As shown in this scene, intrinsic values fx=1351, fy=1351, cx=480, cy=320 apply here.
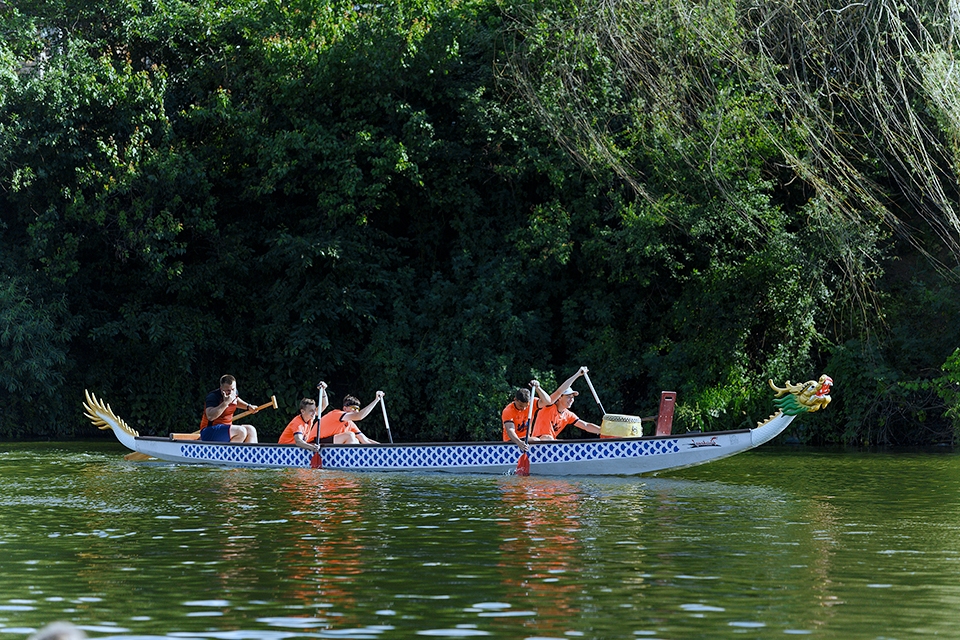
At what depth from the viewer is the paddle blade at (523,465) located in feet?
62.3

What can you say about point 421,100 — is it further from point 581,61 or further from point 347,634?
point 347,634

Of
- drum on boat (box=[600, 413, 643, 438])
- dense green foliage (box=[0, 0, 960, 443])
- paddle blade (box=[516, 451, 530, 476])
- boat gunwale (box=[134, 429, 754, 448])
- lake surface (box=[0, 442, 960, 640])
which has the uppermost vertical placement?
dense green foliage (box=[0, 0, 960, 443])

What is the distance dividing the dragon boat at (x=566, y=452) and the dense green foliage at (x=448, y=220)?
21.6ft

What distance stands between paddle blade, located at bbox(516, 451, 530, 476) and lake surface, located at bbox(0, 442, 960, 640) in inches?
28.2

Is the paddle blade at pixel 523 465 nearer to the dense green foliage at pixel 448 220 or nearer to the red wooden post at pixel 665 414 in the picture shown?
the red wooden post at pixel 665 414

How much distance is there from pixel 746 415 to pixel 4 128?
15.6 meters

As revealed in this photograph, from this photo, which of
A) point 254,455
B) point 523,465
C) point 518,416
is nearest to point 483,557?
point 523,465

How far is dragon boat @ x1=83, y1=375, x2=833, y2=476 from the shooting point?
1730 centimetres

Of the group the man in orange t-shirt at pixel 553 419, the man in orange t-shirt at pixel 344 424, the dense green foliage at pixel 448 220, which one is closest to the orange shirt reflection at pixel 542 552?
the man in orange t-shirt at pixel 553 419

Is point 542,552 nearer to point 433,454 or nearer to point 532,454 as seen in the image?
point 532,454

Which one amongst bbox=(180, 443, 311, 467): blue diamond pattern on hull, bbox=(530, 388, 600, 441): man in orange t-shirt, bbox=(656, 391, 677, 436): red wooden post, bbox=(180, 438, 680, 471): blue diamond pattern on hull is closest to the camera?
bbox=(656, 391, 677, 436): red wooden post

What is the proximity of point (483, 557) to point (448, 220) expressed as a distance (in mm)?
19192

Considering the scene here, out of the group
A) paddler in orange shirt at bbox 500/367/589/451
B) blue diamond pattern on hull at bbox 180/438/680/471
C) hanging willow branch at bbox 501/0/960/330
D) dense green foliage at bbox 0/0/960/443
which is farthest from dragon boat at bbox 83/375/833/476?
dense green foliage at bbox 0/0/960/443

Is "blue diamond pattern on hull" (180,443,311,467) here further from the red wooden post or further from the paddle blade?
the red wooden post
